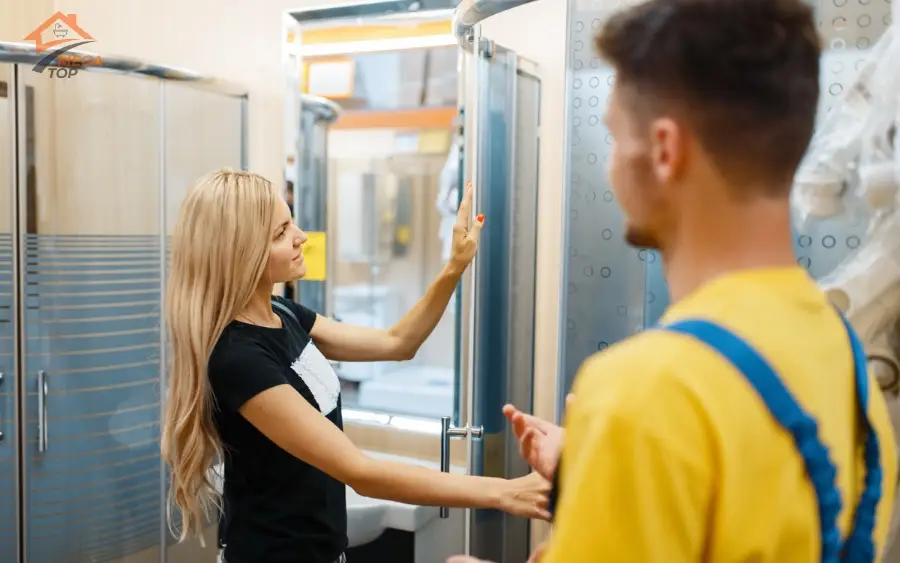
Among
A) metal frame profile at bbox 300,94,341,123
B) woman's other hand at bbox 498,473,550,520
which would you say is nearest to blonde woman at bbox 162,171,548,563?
woman's other hand at bbox 498,473,550,520

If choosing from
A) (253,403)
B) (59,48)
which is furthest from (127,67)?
(253,403)

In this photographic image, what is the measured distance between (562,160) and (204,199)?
0.60m

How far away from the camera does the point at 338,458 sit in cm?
116

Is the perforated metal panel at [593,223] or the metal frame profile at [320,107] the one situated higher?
the metal frame profile at [320,107]

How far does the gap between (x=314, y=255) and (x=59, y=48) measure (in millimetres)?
860

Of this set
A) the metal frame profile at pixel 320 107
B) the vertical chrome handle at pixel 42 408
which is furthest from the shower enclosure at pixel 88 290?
the metal frame profile at pixel 320 107

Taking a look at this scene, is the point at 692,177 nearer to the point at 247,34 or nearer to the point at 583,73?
the point at 583,73

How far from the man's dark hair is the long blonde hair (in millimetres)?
834

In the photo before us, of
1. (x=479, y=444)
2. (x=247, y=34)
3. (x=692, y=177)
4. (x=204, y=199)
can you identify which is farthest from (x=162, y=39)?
(x=692, y=177)

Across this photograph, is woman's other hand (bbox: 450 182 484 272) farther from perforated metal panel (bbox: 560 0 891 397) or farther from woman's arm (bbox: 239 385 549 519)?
woman's arm (bbox: 239 385 549 519)

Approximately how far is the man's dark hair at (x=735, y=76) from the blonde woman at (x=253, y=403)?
739 mm

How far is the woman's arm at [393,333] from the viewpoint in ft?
5.16

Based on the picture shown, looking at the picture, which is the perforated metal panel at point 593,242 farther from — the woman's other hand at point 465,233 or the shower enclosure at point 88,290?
the shower enclosure at point 88,290

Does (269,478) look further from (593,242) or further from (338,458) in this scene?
(593,242)
